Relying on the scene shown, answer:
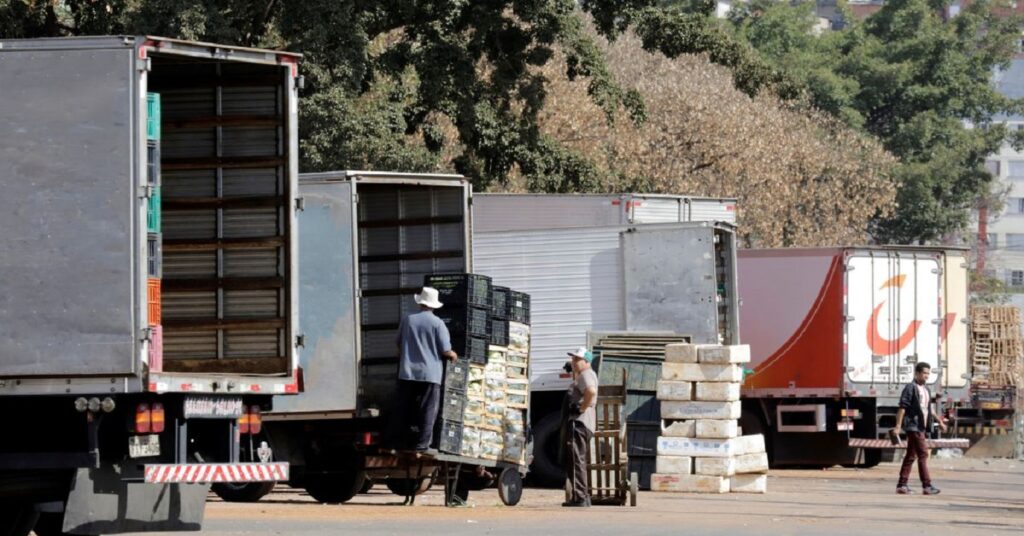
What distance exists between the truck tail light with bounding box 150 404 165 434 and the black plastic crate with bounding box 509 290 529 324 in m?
7.74

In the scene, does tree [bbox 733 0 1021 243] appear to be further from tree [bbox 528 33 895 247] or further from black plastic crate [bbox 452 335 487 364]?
black plastic crate [bbox 452 335 487 364]

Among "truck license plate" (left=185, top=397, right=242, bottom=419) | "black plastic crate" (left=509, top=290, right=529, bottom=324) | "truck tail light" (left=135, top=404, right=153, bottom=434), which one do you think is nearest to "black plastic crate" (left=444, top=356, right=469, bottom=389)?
"black plastic crate" (left=509, top=290, right=529, bottom=324)

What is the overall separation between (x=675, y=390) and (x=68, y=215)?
12.6 metres

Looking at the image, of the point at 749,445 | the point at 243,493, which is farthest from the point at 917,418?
the point at 243,493

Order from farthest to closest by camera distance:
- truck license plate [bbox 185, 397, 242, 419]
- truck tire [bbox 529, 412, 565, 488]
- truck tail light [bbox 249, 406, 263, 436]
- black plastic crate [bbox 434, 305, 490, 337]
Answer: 1. truck tire [bbox 529, 412, 565, 488]
2. black plastic crate [bbox 434, 305, 490, 337]
3. truck tail light [bbox 249, 406, 263, 436]
4. truck license plate [bbox 185, 397, 242, 419]

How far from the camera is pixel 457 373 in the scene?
19.9 m

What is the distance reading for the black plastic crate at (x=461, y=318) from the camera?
65.4 ft

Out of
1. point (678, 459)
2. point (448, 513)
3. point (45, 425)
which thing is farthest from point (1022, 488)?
point (45, 425)

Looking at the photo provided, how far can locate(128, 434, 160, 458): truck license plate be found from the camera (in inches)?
516

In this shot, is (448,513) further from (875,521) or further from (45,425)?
(45,425)

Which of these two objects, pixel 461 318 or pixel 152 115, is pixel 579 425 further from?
pixel 152 115

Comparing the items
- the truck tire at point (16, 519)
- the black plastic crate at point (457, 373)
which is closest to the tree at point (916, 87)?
the black plastic crate at point (457, 373)

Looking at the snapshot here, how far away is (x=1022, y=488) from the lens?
28.6 metres

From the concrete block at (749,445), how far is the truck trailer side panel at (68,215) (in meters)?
12.9
